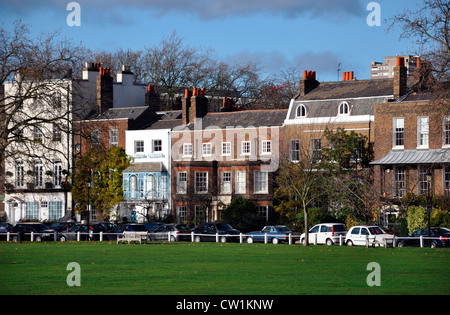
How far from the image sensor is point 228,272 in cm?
2986

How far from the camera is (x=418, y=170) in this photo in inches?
2436

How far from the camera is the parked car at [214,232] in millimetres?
58188

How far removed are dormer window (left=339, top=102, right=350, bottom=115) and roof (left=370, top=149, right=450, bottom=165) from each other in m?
5.53

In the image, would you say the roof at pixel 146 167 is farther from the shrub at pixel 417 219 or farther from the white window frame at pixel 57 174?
the shrub at pixel 417 219

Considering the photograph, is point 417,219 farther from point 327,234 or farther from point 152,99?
Result: point 152,99

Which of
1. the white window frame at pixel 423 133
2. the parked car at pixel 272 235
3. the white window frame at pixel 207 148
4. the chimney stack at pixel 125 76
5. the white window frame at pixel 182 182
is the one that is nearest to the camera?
the parked car at pixel 272 235

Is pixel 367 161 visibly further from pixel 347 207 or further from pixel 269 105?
pixel 269 105

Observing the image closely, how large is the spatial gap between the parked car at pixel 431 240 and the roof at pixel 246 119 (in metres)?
24.1

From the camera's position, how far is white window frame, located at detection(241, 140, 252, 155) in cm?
7319

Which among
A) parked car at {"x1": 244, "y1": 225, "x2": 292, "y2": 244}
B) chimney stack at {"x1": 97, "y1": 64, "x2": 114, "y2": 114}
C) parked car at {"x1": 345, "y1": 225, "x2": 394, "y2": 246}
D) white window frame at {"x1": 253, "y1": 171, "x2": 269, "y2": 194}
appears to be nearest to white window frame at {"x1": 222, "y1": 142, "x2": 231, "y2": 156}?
white window frame at {"x1": 253, "y1": 171, "x2": 269, "y2": 194}

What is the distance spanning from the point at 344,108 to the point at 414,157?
8.01 metres

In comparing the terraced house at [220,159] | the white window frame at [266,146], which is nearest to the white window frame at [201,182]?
the terraced house at [220,159]

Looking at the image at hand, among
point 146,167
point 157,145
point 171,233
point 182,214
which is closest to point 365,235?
point 171,233

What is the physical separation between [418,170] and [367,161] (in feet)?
17.6
